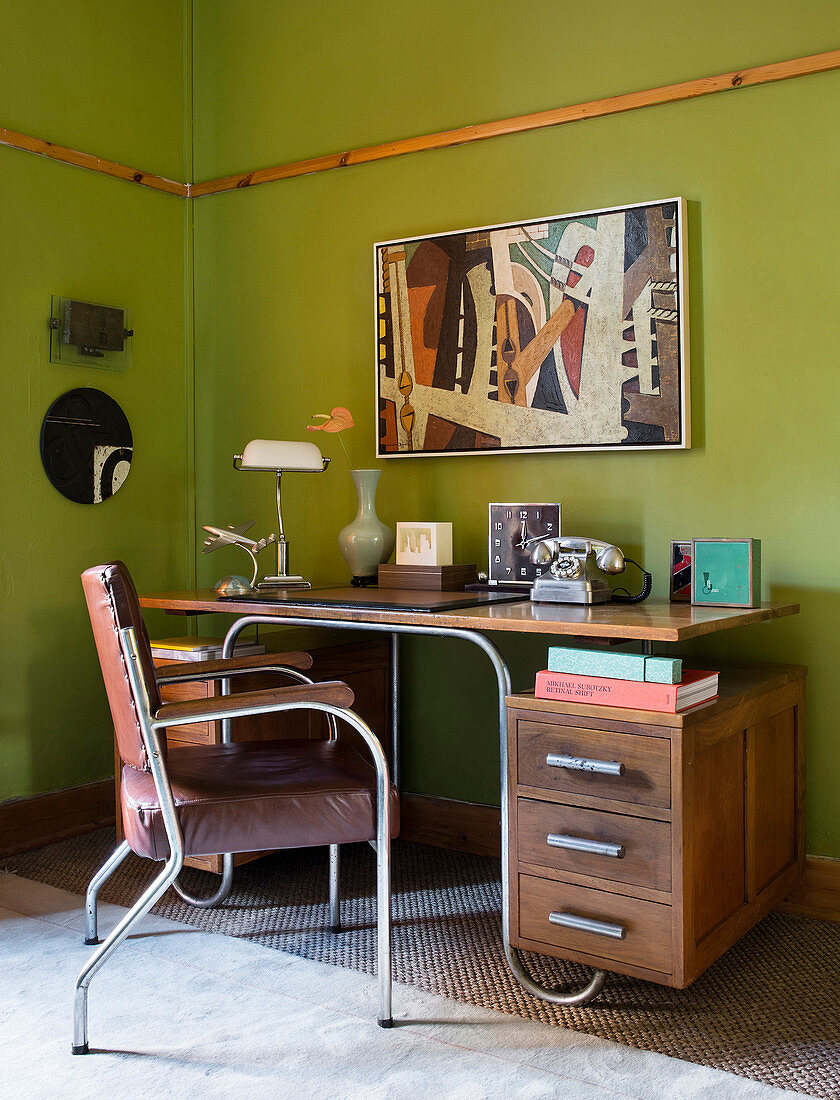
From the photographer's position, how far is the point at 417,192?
3.23 m

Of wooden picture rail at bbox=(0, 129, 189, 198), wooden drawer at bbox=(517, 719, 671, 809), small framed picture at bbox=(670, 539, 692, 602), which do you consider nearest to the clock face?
small framed picture at bbox=(670, 539, 692, 602)

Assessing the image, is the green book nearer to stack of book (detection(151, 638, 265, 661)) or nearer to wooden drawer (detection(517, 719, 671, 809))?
wooden drawer (detection(517, 719, 671, 809))

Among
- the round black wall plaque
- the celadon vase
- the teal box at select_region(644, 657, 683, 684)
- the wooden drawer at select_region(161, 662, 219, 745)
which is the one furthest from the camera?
the round black wall plaque

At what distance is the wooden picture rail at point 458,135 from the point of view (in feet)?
8.59

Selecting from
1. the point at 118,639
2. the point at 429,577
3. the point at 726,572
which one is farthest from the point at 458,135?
the point at 118,639

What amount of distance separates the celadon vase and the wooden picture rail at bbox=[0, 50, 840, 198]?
1094 millimetres

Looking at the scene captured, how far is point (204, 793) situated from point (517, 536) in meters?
1.19

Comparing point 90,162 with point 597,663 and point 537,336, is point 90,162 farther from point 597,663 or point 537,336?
point 597,663

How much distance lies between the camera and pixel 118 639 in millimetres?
1906

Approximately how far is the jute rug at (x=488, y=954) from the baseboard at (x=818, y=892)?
0.10 feet

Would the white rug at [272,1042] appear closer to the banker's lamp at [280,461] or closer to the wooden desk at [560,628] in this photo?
the wooden desk at [560,628]

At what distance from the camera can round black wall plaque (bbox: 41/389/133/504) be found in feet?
10.7

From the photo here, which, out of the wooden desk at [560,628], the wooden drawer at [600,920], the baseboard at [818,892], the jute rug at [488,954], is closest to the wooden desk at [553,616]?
the wooden desk at [560,628]

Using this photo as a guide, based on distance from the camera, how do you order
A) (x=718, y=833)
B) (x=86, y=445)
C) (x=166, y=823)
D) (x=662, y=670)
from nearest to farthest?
(x=166, y=823) < (x=662, y=670) < (x=718, y=833) < (x=86, y=445)
